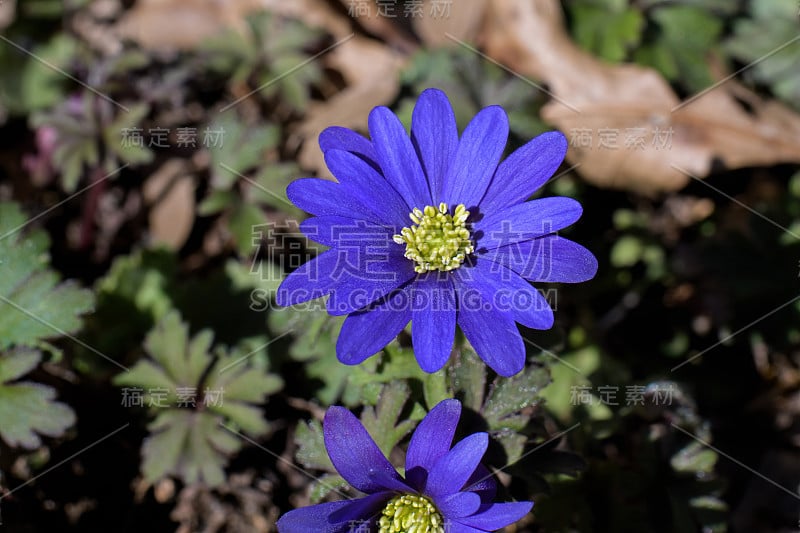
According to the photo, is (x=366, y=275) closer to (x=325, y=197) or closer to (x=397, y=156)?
(x=325, y=197)

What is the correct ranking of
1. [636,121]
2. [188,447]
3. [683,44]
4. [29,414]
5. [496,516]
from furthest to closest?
[683,44] → [636,121] → [188,447] → [29,414] → [496,516]

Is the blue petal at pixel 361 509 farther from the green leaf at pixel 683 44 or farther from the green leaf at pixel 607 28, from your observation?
the green leaf at pixel 683 44

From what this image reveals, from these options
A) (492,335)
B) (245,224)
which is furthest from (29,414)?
(492,335)

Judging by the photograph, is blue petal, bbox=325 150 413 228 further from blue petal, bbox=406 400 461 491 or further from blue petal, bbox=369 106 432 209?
blue petal, bbox=406 400 461 491

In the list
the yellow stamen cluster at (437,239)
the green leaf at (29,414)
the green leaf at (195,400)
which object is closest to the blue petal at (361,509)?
the yellow stamen cluster at (437,239)

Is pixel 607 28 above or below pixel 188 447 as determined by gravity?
above
